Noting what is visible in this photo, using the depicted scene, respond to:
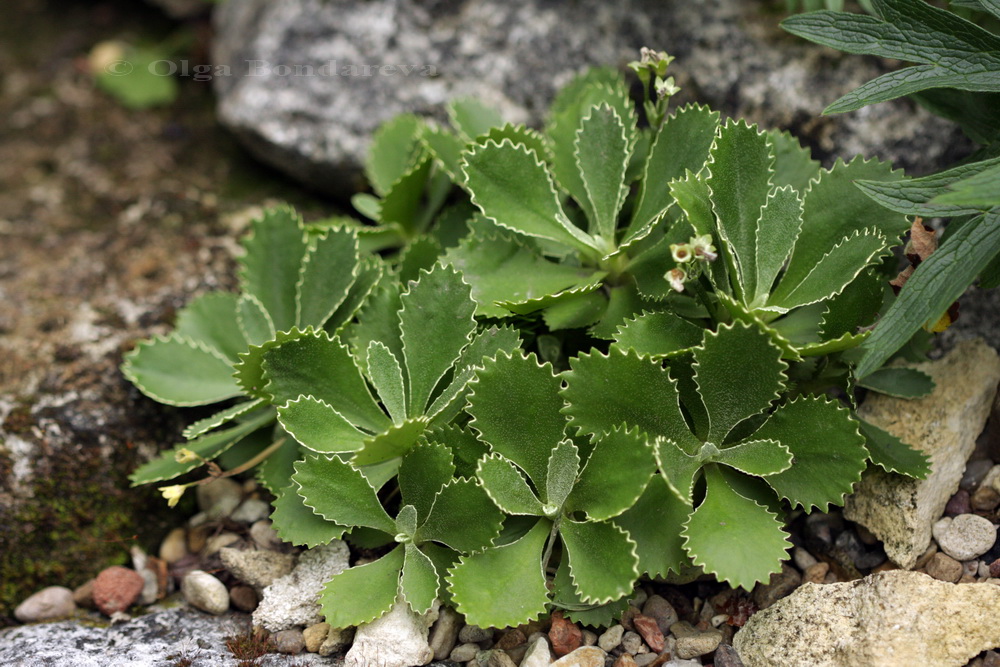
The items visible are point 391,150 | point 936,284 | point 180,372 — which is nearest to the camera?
point 936,284

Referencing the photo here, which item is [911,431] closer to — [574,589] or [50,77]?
[574,589]

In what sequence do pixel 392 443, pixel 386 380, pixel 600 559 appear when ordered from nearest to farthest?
pixel 600 559, pixel 392 443, pixel 386 380

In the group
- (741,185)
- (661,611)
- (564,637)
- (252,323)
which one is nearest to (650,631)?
(661,611)

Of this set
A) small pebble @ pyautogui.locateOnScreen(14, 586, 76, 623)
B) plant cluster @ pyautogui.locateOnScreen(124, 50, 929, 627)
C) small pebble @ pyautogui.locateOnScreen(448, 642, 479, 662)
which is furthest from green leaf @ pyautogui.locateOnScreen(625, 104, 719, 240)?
small pebble @ pyautogui.locateOnScreen(14, 586, 76, 623)

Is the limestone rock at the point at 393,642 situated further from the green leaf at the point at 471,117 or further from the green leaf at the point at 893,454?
the green leaf at the point at 471,117

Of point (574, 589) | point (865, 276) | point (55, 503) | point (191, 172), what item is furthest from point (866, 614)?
point (191, 172)

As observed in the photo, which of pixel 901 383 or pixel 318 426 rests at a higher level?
pixel 901 383

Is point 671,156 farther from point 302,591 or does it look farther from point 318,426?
point 302,591
